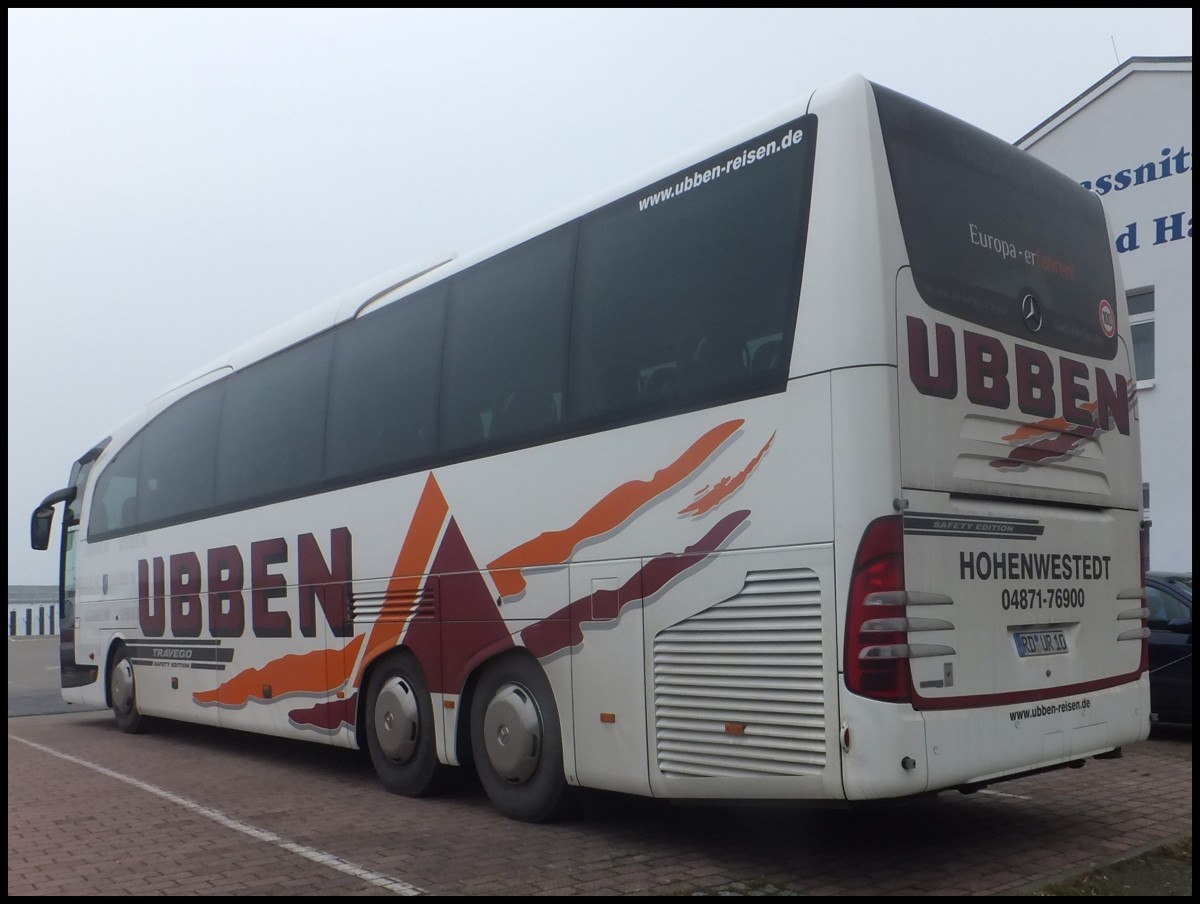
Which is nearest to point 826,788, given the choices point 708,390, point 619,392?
point 708,390

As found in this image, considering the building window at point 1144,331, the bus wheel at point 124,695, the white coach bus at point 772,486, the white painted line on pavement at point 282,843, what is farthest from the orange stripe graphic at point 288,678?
the building window at point 1144,331

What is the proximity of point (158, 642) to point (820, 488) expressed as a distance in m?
9.45

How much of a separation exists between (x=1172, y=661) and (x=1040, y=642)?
581cm

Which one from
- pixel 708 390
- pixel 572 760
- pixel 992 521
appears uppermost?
pixel 708 390

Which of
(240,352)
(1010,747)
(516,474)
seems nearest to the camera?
(1010,747)

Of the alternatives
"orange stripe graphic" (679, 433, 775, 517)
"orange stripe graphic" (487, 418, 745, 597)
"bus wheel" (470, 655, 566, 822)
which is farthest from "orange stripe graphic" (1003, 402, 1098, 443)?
"bus wheel" (470, 655, 566, 822)

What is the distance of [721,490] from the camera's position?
623 centimetres

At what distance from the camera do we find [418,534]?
870 centimetres

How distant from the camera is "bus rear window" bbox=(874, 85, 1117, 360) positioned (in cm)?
609

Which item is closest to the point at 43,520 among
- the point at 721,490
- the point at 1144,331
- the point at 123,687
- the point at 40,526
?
the point at 40,526

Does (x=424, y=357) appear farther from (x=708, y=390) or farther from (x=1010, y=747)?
(x=1010, y=747)

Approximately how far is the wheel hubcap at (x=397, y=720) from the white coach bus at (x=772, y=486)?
0.10 feet

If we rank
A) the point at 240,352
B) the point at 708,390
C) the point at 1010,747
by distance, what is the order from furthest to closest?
the point at 240,352
the point at 708,390
the point at 1010,747

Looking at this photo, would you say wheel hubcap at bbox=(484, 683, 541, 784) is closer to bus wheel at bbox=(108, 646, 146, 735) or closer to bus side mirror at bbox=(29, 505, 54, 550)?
bus wheel at bbox=(108, 646, 146, 735)
